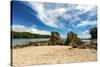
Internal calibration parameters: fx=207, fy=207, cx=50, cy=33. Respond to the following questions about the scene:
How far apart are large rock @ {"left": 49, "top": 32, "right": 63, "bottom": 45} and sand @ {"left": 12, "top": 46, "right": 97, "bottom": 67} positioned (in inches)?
2.1

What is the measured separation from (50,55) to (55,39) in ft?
0.74

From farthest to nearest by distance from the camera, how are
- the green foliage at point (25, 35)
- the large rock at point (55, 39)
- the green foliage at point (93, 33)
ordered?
the green foliage at point (93, 33), the large rock at point (55, 39), the green foliage at point (25, 35)

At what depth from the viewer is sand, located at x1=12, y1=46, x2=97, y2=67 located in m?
2.57

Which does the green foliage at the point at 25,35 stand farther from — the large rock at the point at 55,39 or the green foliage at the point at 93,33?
the green foliage at the point at 93,33

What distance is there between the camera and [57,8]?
9.07 feet

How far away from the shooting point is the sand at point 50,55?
257cm

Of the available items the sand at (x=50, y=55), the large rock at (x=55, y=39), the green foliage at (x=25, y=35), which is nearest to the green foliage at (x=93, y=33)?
the sand at (x=50, y=55)

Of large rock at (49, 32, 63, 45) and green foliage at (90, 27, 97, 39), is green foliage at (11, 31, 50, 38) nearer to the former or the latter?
large rock at (49, 32, 63, 45)

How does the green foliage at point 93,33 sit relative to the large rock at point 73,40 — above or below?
above

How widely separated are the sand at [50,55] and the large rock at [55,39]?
0.18 ft

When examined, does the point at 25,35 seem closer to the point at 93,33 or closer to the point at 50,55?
the point at 50,55

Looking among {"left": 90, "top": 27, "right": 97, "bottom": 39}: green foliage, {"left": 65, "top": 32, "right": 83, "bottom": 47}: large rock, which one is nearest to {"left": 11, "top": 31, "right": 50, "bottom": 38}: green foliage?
{"left": 65, "top": 32, "right": 83, "bottom": 47}: large rock

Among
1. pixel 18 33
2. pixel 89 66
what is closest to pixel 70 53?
pixel 89 66

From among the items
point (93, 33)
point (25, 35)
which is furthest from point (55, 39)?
point (93, 33)
